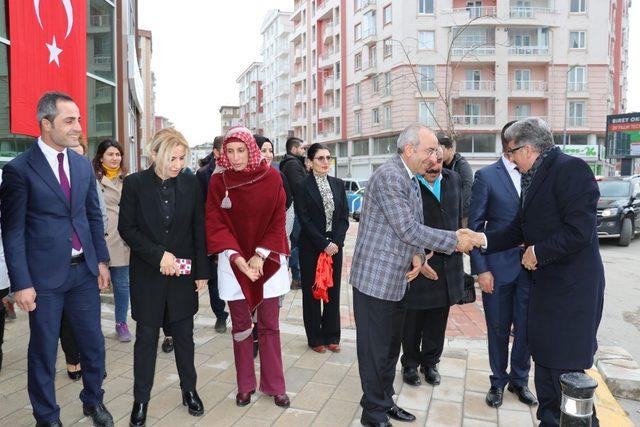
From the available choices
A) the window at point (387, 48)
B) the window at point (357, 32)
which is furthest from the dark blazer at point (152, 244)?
the window at point (357, 32)

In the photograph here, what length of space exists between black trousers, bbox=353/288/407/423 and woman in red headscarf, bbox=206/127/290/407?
2.22ft

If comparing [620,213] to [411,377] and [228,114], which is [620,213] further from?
[228,114]

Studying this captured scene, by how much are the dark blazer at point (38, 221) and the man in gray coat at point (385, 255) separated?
73.7 inches

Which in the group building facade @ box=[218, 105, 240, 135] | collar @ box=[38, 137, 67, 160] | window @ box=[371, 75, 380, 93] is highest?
building facade @ box=[218, 105, 240, 135]

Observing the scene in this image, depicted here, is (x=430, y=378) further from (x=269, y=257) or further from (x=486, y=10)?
(x=486, y=10)

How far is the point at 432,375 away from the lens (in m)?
4.21

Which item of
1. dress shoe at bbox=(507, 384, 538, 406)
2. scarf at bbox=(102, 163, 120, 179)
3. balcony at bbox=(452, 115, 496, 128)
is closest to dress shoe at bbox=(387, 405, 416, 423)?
dress shoe at bbox=(507, 384, 538, 406)

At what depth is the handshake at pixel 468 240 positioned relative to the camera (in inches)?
134

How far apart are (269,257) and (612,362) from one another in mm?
3424

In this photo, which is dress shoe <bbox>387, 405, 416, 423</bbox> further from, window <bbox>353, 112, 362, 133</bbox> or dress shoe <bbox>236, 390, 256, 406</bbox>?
window <bbox>353, 112, 362, 133</bbox>

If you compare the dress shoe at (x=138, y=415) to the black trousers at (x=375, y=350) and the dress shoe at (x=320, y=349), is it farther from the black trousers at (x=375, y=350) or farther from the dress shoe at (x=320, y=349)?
the dress shoe at (x=320, y=349)

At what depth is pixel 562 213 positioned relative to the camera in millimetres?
2955

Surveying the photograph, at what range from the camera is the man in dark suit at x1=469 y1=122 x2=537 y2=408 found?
3.85 m

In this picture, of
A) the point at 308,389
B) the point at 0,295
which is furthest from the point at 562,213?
the point at 0,295
